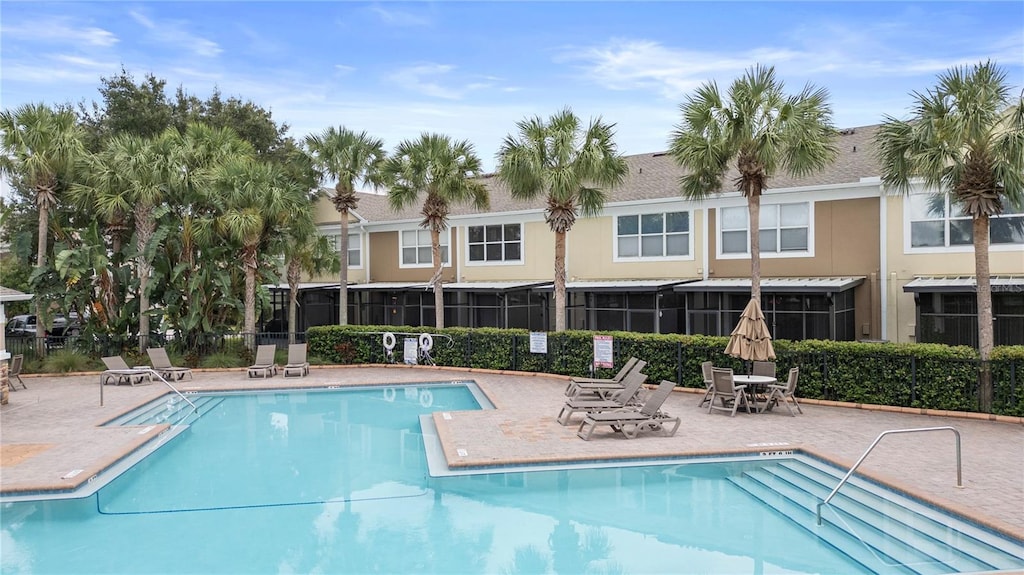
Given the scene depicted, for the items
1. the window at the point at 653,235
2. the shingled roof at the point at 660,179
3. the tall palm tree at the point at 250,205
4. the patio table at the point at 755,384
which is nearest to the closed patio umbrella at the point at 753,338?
the patio table at the point at 755,384

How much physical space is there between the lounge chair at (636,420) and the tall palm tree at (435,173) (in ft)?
38.6

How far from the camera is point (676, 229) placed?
24109 millimetres

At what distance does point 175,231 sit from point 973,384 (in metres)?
22.9

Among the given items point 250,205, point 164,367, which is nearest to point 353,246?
point 250,205

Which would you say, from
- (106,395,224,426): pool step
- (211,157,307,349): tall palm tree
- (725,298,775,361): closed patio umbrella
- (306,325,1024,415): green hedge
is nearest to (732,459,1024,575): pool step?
(725,298,775,361): closed patio umbrella

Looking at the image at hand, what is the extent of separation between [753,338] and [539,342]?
716 cm

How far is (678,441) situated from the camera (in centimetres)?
1220

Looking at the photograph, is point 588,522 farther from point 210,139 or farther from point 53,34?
point 210,139

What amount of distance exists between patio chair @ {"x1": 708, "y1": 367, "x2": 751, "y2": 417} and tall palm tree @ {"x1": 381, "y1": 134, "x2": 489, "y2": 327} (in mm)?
11144

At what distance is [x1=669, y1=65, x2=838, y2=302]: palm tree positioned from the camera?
16.2 metres

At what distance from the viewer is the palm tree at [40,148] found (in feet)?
71.5

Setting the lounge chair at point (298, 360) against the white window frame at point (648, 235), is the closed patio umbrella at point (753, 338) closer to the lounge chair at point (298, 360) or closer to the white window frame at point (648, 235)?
the white window frame at point (648, 235)

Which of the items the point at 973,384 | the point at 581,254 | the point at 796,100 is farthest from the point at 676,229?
the point at 973,384

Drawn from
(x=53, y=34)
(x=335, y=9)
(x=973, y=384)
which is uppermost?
(x=335, y=9)
